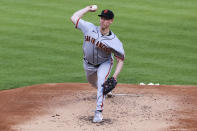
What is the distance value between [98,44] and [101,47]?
2.9 inches

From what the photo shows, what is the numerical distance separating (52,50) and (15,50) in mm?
945

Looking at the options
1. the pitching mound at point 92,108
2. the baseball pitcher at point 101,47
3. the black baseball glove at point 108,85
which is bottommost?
the pitching mound at point 92,108

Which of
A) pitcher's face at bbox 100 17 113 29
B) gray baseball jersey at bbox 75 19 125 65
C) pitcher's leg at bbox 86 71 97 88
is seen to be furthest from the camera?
pitcher's leg at bbox 86 71 97 88

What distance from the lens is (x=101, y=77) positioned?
310 inches

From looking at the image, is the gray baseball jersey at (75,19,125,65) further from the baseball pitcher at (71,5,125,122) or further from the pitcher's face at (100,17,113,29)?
the pitcher's face at (100,17,113,29)

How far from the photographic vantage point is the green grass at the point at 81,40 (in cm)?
1095

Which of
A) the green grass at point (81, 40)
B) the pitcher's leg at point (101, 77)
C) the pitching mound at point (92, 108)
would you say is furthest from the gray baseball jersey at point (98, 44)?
the green grass at point (81, 40)

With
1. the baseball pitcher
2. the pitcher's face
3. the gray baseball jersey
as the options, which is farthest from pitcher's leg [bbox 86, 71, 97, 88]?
the pitcher's face

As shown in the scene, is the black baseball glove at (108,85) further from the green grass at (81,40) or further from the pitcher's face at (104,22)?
the green grass at (81,40)

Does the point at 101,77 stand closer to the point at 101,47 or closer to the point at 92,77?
the point at 101,47

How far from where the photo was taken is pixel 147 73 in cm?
1105

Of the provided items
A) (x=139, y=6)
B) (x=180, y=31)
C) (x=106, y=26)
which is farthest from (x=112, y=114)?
(x=139, y=6)

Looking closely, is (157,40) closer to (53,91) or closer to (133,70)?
(133,70)

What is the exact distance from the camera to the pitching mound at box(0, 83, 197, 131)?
24.5 ft
